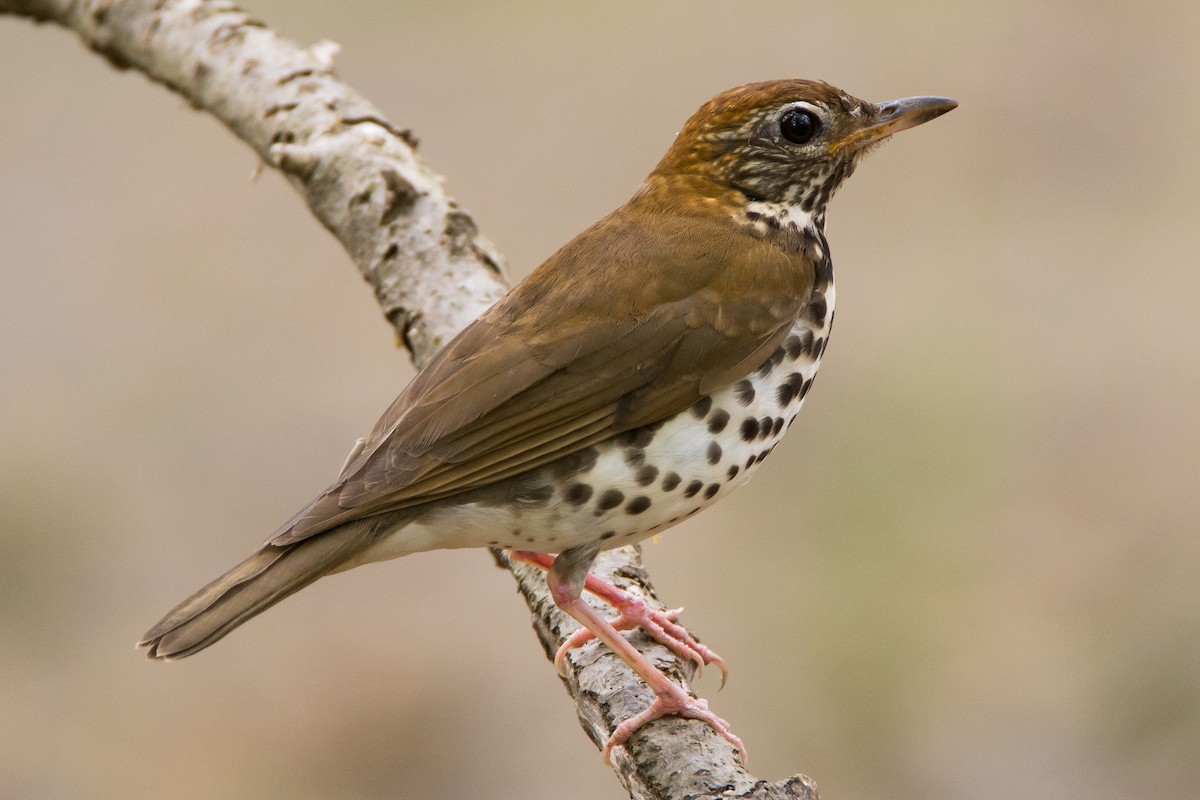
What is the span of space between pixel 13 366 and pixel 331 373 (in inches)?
88.1

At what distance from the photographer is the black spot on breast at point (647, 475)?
4.34 meters

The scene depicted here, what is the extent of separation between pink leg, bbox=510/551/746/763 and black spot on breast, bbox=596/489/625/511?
259 mm

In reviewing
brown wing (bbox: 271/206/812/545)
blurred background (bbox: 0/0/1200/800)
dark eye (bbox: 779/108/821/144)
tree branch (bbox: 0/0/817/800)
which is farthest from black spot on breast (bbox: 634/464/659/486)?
blurred background (bbox: 0/0/1200/800)

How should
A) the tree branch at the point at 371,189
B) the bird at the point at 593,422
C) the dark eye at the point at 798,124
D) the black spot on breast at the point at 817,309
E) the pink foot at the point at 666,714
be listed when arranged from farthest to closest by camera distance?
1. the dark eye at the point at 798,124
2. the black spot on breast at the point at 817,309
3. the tree branch at the point at 371,189
4. the bird at the point at 593,422
5. the pink foot at the point at 666,714

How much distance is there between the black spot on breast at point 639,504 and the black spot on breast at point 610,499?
Result: 0.09 feet

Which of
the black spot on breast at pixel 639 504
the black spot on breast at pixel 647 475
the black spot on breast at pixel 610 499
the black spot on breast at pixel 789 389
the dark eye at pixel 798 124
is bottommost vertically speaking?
the black spot on breast at pixel 639 504

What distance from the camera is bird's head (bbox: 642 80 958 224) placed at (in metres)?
4.84

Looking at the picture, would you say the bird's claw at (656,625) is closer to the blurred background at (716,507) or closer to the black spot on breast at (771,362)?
the black spot on breast at (771,362)

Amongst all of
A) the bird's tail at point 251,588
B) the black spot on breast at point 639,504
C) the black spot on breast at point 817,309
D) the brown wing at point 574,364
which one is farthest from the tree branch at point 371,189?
the black spot on breast at point 817,309

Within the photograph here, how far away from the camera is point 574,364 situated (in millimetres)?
4398

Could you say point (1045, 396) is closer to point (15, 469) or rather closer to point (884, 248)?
point (884, 248)

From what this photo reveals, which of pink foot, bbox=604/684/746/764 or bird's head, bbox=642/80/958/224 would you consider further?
bird's head, bbox=642/80/958/224

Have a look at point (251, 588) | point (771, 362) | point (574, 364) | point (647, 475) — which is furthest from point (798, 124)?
point (251, 588)

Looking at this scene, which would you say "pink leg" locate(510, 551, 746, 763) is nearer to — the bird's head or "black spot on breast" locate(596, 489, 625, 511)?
"black spot on breast" locate(596, 489, 625, 511)
